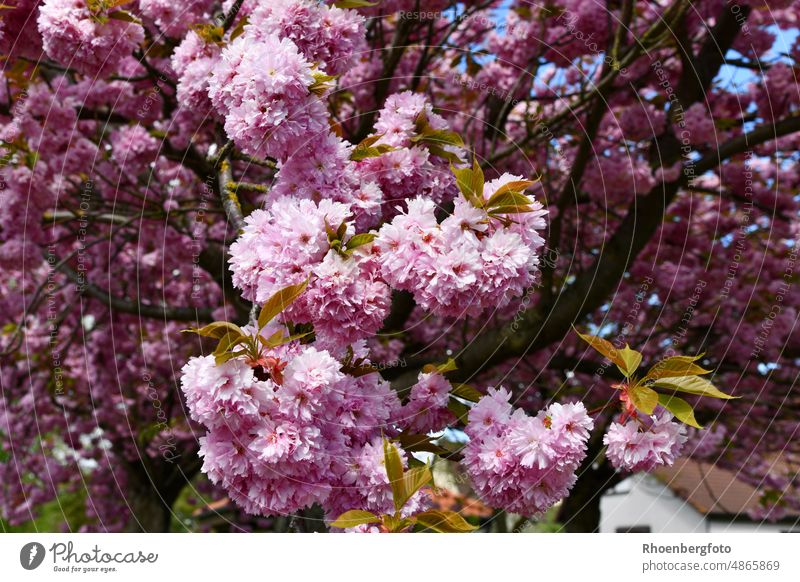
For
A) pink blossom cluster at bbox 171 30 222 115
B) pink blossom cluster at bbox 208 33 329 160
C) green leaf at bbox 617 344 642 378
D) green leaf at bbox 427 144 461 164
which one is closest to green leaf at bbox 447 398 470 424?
green leaf at bbox 617 344 642 378

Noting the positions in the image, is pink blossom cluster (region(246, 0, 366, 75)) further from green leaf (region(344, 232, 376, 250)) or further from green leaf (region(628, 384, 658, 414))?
green leaf (region(628, 384, 658, 414))

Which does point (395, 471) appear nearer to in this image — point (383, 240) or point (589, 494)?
point (383, 240)

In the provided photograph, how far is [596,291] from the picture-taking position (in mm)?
5254

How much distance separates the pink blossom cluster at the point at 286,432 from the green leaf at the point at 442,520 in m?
0.14

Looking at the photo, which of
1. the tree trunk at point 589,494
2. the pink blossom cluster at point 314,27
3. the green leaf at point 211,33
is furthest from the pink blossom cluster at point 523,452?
the tree trunk at point 589,494

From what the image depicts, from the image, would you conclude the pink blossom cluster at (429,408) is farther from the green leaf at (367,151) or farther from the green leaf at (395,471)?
the green leaf at (367,151)

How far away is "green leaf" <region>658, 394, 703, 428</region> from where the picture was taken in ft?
6.46

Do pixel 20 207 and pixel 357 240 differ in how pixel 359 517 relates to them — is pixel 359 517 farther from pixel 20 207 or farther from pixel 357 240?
pixel 20 207

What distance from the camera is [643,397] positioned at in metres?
1.97

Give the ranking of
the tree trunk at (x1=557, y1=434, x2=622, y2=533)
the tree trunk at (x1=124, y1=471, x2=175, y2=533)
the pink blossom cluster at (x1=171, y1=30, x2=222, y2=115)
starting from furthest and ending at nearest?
the tree trunk at (x1=124, y1=471, x2=175, y2=533), the tree trunk at (x1=557, y1=434, x2=622, y2=533), the pink blossom cluster at (x1=171, y1=30, x2=222, y2=115)

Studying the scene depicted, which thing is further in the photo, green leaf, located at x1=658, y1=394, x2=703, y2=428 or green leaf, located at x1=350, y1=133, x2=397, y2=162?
green leaf, located at x1=350, y1=133, x2=397, y2=162

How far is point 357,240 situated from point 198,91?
4.38 ft

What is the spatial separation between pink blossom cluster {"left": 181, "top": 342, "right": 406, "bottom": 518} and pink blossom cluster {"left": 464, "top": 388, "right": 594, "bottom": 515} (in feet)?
0.88
